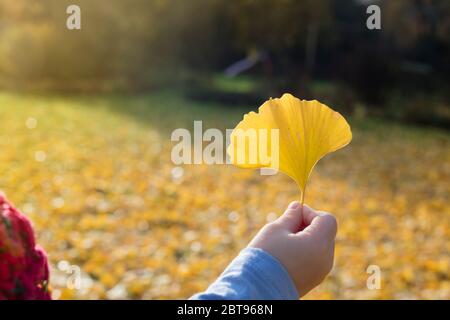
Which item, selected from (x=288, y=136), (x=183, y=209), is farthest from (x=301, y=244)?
(x=183, y=209)

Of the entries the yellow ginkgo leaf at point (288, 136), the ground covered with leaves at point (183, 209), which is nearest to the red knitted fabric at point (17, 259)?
the yellow ginkgo leaf at point (288, 136)

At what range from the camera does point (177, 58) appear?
50.4 ft

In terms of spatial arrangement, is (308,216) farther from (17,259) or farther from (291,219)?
(17,259)

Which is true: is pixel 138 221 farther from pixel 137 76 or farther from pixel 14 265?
pixel 137 76

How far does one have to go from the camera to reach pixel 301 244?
2.58ft

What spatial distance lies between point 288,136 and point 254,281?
19cm

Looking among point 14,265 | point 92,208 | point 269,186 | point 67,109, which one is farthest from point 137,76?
point 14,265

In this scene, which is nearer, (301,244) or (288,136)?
(288,136)

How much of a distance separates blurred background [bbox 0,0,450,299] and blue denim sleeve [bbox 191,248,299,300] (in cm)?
237

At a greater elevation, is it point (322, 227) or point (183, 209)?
point (322, 227)

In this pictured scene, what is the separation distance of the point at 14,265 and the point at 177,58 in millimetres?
14471

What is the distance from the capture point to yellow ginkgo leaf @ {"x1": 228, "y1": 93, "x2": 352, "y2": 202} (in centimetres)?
64

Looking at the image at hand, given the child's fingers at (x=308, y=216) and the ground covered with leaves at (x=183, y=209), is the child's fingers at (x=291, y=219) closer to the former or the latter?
the child's fingers at (x=308, y=216)

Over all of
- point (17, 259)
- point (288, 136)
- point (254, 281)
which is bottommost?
point (17, 259)
